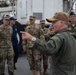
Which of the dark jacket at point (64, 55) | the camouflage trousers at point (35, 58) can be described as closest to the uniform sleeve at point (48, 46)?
the dark jacket at point (64, 55)

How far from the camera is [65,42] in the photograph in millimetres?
3943

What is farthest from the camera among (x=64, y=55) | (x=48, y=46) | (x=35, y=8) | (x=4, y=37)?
(x=35, y=8)

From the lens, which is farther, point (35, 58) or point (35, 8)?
point (35, 8)

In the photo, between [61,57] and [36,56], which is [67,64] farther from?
[36,56]

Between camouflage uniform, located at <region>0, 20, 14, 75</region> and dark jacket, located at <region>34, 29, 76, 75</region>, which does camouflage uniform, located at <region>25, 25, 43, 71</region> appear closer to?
camouflage uniform, located at <region>0, 20, 14, 75</region>

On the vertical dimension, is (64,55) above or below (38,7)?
above

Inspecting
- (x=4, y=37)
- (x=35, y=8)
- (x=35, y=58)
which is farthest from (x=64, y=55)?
(x=35, y=8)

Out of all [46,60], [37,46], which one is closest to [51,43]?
[37,46]

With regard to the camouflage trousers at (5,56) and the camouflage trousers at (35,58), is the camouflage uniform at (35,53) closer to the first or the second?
the camouflage trousers at (35,58)

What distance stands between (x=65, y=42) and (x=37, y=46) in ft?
1.18

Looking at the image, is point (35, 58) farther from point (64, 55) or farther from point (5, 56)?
point (64, 55)

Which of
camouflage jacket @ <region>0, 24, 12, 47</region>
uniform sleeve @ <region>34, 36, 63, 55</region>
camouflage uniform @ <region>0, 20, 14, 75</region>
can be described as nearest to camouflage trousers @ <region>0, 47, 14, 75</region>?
camouflage uniform @ <region>0, 20, 14, 75</region>

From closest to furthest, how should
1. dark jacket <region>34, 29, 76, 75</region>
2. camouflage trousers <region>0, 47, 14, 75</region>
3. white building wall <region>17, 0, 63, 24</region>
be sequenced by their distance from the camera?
dark jacket <region>34, 29, 76, 75</region>, camouflage trousers <region>0, 47, 14, 75</region>, white building wall <region>17, 0, 63, 24</region>

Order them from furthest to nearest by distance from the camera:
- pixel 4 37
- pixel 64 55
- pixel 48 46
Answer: pixel 4 37, pixel 64 55, pixel 48 46
